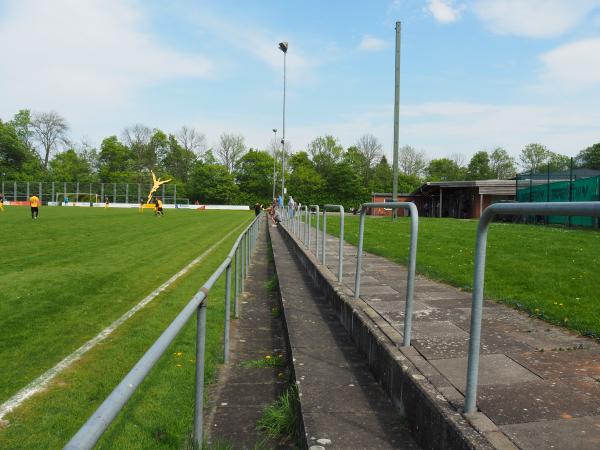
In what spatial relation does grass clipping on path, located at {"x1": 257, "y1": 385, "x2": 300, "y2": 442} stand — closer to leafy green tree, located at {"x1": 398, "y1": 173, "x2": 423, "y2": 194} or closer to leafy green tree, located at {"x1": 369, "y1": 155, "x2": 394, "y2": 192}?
leafy green tree, located at {"x1": 369, "y1": 155, "x2": 394, "y2": 192}

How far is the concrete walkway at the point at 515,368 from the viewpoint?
2.26 meters

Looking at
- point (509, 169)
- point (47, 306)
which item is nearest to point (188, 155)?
point (509, 169)

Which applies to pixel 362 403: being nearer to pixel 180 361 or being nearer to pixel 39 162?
pixel 180 361

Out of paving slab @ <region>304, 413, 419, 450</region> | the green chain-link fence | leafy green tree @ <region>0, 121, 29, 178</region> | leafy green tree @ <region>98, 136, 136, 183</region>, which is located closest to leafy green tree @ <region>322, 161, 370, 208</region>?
leafy green tree @ <region>98, 136, 136, 183</region>

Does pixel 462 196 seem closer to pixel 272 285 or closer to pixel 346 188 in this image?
pixel 272 285

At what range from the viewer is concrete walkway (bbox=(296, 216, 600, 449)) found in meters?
2.26

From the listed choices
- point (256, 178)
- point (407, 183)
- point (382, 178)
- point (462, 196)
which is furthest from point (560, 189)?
point (256, 178)

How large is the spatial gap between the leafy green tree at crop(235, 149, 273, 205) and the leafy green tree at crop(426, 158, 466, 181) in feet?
102

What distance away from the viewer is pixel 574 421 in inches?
92.0

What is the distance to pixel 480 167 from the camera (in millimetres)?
93000

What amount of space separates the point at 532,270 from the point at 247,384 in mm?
5128

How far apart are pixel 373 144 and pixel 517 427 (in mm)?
90338

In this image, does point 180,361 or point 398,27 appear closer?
point 180,361

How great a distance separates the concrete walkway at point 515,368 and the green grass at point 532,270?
0.36 m
